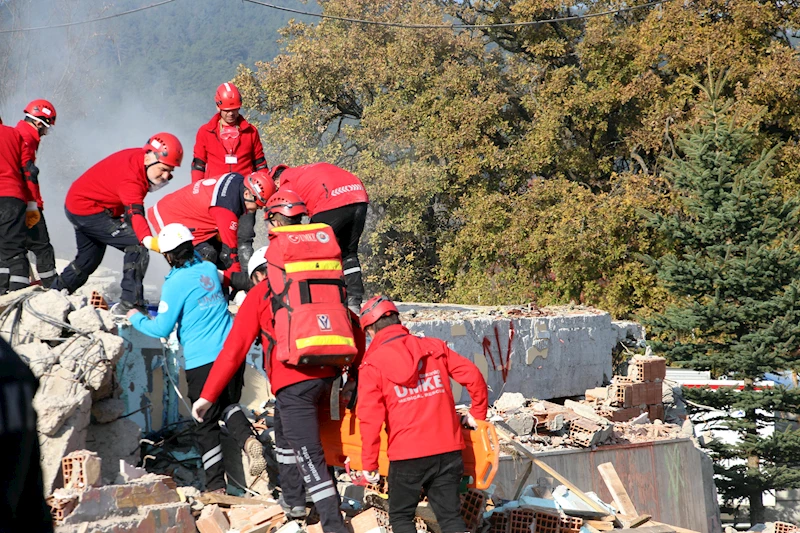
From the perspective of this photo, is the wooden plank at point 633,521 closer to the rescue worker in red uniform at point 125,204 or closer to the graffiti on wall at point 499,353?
the rescue worker in red uniform at point 125,204

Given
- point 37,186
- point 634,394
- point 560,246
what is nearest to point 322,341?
point 37,186

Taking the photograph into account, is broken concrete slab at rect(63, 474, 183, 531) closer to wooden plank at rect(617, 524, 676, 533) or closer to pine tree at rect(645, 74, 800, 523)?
wooden plank at rect(617, 524, 676, 533)

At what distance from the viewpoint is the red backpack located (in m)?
5.27

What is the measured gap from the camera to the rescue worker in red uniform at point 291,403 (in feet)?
17.9

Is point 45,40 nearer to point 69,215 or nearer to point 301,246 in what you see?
point 69,215

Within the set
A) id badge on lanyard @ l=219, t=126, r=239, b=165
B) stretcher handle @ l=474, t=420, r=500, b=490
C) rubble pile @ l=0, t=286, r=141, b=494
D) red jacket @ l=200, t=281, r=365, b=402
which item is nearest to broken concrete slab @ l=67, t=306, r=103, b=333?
rubble pile @ l=0, t=286, r=141, b=494

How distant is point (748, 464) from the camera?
65.1 ft

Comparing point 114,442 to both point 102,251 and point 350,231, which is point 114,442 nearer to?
point 350,231

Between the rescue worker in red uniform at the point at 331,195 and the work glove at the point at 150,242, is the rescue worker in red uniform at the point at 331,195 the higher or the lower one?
the higher one

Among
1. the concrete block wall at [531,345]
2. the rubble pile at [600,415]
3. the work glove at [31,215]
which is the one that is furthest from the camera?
the concrete block wall at [531,345]

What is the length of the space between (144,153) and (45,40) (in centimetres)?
3872

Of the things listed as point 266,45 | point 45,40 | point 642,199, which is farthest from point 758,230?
point 266,45

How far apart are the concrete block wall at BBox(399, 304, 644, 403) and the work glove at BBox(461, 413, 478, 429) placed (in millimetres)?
4447

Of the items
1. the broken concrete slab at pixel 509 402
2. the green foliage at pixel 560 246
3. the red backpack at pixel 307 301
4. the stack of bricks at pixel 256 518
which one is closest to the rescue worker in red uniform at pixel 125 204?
the stack of bricks at pixel 256 518
